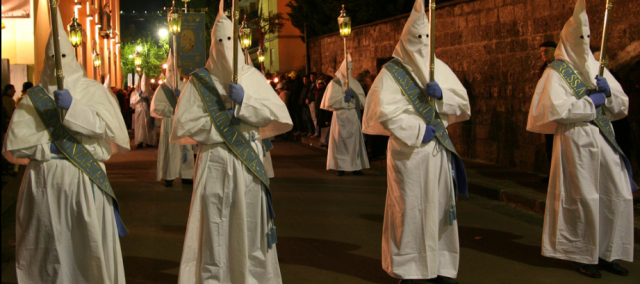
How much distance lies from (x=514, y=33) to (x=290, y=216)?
5.59 meters

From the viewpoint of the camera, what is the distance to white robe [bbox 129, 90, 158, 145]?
740 inches

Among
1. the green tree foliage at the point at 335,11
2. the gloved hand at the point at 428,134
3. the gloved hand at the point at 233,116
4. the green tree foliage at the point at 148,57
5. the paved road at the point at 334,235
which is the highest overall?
the green tree foliage at the point at 148,57

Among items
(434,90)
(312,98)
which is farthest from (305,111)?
(434,90)

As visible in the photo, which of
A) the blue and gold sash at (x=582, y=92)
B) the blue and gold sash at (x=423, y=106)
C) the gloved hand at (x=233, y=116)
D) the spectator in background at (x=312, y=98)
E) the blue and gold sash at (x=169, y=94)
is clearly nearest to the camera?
the gloved hand at (x=233, y=116)

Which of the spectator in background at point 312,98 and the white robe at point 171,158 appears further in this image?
the spectator in background at point 312,98

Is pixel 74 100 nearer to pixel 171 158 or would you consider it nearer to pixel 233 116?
A: pixel 233 116

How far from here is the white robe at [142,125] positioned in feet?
61.7

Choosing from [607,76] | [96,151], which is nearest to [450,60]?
[607,76]

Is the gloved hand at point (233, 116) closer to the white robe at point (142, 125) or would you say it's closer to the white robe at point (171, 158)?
the white robe at point (171, 158)

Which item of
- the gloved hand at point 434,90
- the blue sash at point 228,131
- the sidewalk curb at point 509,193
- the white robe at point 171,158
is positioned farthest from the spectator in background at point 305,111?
the blue sash at point 228,131

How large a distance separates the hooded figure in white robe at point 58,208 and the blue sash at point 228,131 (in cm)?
77

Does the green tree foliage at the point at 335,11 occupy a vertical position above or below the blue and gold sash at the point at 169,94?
above

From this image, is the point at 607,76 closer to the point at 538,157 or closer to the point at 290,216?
the point at 290,216

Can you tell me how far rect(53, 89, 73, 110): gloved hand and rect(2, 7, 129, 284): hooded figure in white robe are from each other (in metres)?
0.03
